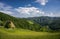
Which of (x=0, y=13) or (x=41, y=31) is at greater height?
(x=0, y=13)

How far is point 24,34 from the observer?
347 inches

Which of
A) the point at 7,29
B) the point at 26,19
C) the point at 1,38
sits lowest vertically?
the point at 1,38

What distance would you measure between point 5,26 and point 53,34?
3532mm

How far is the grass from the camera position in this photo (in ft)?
27.6

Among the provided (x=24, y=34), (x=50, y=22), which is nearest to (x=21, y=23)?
(x=24, y=34)

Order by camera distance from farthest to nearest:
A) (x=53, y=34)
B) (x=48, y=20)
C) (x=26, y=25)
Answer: (x=48, y=20) → (x=26, y=25) → (x=53, y=34)

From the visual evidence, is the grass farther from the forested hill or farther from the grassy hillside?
the grassy hillside

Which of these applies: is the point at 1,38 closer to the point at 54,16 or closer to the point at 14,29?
the point at 14,29

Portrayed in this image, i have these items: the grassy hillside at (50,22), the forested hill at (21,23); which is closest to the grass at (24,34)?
the forested hill at (21,23)

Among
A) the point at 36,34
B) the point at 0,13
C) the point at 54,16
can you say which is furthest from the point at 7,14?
the point at 54,16

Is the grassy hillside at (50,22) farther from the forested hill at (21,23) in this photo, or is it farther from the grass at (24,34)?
the grass at (24,34)

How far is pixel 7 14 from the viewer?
9.77 m

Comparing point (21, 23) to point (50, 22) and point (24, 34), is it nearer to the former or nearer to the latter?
point (24, 34)

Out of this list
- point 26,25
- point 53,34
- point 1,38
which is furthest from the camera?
point 26,25
